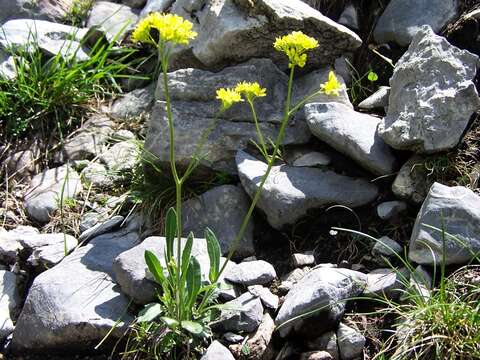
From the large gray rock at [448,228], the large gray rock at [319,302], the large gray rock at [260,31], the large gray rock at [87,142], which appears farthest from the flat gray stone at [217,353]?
the large gray rock at [87,142]

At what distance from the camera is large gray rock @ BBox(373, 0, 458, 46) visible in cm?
428

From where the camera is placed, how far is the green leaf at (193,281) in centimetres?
309

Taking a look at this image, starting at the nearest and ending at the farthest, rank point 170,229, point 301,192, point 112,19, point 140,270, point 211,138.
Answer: point 170,229
point 140,270
point 301,192
point 211,138
point 112,19

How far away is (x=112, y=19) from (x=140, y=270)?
9.10 ft

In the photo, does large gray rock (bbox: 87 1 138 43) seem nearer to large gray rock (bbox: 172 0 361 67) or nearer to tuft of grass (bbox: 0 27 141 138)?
tuft of grass (bbox: 0 27 141 138)

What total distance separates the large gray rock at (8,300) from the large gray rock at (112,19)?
79.6 inches

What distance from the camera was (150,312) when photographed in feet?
9.99

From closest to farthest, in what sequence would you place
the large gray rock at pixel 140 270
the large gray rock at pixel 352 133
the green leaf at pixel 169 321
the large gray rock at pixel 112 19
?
the green leaf at pixel 169 321, the large gray rock at pixel 140 270, the large gray rock at pixel 352 133, the large gray rock at pixel 112 19

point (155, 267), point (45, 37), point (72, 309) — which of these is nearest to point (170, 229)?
point (155, 267)

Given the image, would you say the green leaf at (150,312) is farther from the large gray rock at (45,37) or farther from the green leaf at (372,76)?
the large gray rock at (45,37)

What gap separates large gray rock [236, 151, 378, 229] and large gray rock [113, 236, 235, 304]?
38 centimetres

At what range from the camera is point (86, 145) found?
478 cm

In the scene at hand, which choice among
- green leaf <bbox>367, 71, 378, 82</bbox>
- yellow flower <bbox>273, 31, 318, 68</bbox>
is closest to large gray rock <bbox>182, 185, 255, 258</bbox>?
green leaf <bbox>367, 71, 378, 82</bbox>

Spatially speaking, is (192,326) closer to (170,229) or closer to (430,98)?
(170,229)
